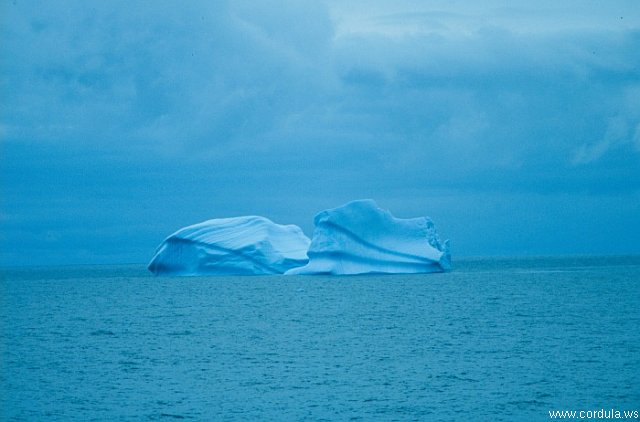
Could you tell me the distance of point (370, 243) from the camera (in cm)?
3500

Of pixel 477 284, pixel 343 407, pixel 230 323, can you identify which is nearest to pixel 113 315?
pixel 230 323

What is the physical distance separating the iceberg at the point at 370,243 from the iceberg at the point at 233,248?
2.85 metres

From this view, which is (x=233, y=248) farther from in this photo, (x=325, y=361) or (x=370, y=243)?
(x=325, y=361)

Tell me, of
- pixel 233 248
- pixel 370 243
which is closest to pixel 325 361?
pixel 370 243

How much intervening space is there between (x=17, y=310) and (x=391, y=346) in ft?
56.8

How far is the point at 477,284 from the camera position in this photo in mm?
40188

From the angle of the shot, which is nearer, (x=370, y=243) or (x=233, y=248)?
(x=370, y=243)

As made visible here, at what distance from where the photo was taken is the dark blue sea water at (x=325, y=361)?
33.3ft

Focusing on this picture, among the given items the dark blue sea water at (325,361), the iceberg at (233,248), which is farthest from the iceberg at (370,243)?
the dark blue sea water at (325,361)

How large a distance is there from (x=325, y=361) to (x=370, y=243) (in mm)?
21164

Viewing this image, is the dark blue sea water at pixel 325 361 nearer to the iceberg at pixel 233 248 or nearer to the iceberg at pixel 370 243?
the iceberg at pixel 370 243

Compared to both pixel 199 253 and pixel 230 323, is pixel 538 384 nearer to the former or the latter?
pixel 230 323

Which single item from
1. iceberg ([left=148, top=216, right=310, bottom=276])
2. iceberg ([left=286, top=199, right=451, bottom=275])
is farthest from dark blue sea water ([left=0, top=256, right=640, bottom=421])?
iceberg ([left=148, top=216, right=310, bottom=276])

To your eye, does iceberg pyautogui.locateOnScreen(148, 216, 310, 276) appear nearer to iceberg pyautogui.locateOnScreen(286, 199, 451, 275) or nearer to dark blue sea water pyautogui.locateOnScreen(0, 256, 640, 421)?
iceberg pyautogui.locateOnScreen(286, 199, 451, 275)
